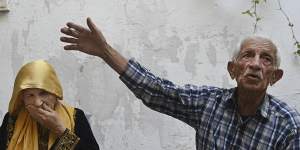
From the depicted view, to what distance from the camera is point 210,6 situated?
3420 mm

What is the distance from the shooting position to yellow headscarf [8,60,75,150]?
2.89 metres

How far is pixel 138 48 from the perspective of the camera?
3480 mm

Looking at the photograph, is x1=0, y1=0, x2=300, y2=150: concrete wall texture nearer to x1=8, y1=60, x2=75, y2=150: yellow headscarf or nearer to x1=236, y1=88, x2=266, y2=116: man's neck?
x1=8, y1=60, x2=75, y2=150: yellow headscarf

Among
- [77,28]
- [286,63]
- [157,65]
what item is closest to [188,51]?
[157,65]

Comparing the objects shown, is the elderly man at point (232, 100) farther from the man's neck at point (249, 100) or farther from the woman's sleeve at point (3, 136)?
the woman's sleeve at point (3, 136)

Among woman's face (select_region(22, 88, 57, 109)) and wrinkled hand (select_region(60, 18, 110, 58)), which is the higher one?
wrinkled hand (select_region(60, 18, 110, 58))

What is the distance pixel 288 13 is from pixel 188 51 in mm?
780

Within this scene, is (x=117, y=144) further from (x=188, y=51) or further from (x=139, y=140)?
(x=188, y=51)

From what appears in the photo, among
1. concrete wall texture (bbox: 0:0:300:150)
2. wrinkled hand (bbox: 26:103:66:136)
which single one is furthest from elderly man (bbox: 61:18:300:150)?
concrete wall texture (bbox: 0:0:300:150)

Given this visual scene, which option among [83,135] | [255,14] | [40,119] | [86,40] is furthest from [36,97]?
[255,14]

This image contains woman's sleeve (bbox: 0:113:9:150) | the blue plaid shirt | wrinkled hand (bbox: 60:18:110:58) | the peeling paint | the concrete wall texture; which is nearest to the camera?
the blue plaid shirt

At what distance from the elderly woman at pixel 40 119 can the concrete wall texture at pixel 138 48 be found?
0.46 m

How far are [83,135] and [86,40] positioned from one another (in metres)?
0.98

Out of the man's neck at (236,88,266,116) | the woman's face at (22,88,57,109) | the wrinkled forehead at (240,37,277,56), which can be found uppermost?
the wrinkled forehead at (240,37,277,56)
